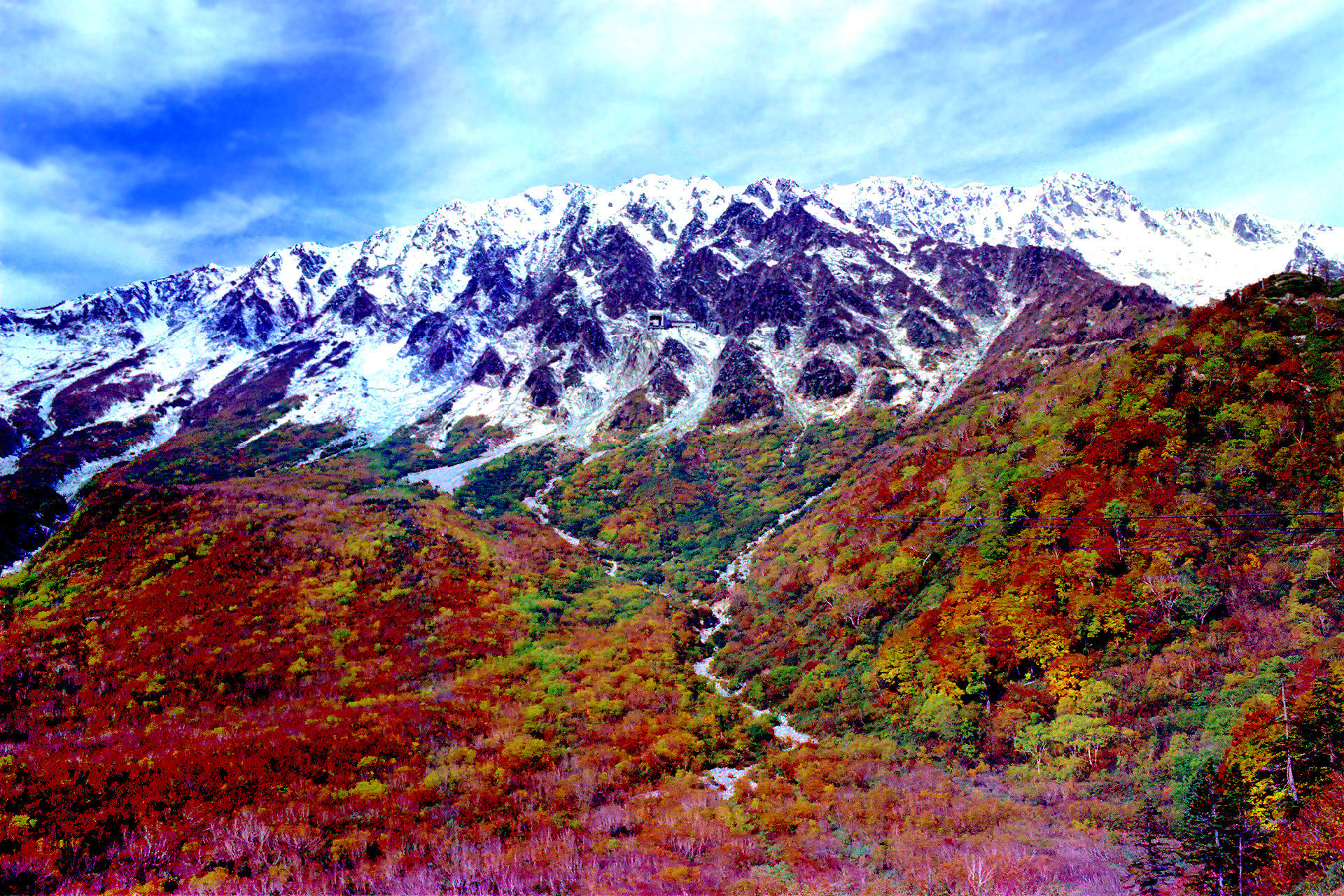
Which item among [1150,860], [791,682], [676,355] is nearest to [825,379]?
[676,355]

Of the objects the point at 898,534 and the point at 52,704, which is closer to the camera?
the point at 52,704

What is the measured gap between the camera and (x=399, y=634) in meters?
35.2

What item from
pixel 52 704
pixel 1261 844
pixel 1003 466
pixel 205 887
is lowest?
pixel 1261 844

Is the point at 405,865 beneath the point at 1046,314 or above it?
beneath

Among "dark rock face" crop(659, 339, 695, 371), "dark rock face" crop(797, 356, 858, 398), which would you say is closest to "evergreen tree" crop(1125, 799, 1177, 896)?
"dark rock face" crop(797, 356, 858, 398)

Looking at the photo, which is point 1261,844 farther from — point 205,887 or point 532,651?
point 532,651

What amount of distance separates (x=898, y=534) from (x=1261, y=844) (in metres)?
28.2

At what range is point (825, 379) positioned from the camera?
383 ft

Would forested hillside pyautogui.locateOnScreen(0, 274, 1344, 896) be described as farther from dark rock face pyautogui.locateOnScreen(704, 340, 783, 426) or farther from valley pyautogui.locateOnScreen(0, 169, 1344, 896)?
dark rock face pyautogui.locateOnScreen(704, 340, 783, 426)

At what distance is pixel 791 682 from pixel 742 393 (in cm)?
8615

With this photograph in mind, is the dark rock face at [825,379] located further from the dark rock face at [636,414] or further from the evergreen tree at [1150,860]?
the evergreen tree at [1150,860]

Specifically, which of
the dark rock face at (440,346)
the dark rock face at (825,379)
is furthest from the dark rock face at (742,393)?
the dark rock face at (440,346)

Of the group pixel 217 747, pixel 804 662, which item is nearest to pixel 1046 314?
pixel 804 662

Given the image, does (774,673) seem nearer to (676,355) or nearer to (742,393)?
(742,393)
